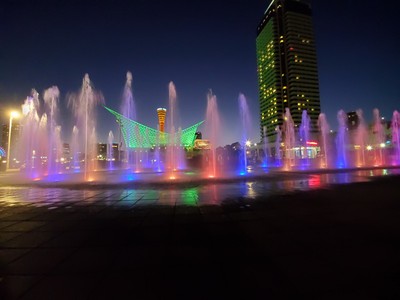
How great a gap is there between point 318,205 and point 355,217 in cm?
149

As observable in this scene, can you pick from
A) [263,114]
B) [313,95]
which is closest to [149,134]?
[263,114]

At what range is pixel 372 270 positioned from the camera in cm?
335

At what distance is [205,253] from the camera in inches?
160

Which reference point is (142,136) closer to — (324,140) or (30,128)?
(30,128)

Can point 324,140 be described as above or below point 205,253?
above

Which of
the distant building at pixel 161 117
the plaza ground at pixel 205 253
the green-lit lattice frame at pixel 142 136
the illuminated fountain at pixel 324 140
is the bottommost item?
the plaza ground at pixel 205 253

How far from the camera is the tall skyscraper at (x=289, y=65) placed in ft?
444

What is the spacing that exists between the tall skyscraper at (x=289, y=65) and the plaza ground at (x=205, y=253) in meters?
130

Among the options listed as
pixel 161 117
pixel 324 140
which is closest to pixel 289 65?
pixel 161 117

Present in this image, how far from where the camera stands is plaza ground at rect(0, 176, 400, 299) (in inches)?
118

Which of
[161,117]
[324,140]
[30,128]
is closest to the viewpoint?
[30,128]

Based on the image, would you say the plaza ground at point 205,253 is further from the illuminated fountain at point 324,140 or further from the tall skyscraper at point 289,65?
the tall skyscraper at point 289,65

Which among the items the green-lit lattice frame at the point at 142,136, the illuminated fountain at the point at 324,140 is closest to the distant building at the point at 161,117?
the green-lit lattice frame at the point at 142,136

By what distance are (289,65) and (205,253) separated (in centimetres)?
15094
